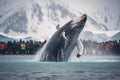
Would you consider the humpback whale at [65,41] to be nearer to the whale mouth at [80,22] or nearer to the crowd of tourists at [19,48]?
the whale mouth at [80,22]

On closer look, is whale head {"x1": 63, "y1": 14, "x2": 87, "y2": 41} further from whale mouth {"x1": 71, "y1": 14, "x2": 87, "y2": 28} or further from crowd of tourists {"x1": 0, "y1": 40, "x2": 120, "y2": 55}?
crowd of tourists {"x1": 0, "y1": 40, "x2": 120, "y2": 55}

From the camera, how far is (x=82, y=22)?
4544cm

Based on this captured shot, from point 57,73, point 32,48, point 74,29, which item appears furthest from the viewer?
point 32,48

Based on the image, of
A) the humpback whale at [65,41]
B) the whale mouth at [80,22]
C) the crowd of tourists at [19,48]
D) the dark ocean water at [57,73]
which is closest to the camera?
the dark ocean water at [57,73]

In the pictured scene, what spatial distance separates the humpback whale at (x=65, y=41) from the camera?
45.5 meters

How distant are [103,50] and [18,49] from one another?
21.7 meters

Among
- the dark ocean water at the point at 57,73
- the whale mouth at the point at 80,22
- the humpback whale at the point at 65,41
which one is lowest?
the dark ocean water at the point at 57,73

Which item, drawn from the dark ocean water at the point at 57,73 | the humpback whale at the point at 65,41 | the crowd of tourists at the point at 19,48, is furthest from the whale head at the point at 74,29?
the crowd of tourists at the point at 19,48

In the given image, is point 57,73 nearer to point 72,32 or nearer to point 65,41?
point 65,41

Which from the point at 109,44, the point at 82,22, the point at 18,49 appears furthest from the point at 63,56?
the point at 109,44

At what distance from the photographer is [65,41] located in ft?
150

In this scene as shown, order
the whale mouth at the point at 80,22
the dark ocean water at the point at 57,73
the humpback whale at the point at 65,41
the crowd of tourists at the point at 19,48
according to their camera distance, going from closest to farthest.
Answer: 1. the dark ocean water at the point at 57,73
2. the whale mouth at the point at 80,22
3. the humpback whale at the point at 65,41
4. the crowd of tourists at the point at 19,48

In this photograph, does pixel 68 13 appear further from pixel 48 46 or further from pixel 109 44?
pixel 48 46

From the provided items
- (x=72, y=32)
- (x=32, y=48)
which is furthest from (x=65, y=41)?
(x=32, y=48)
